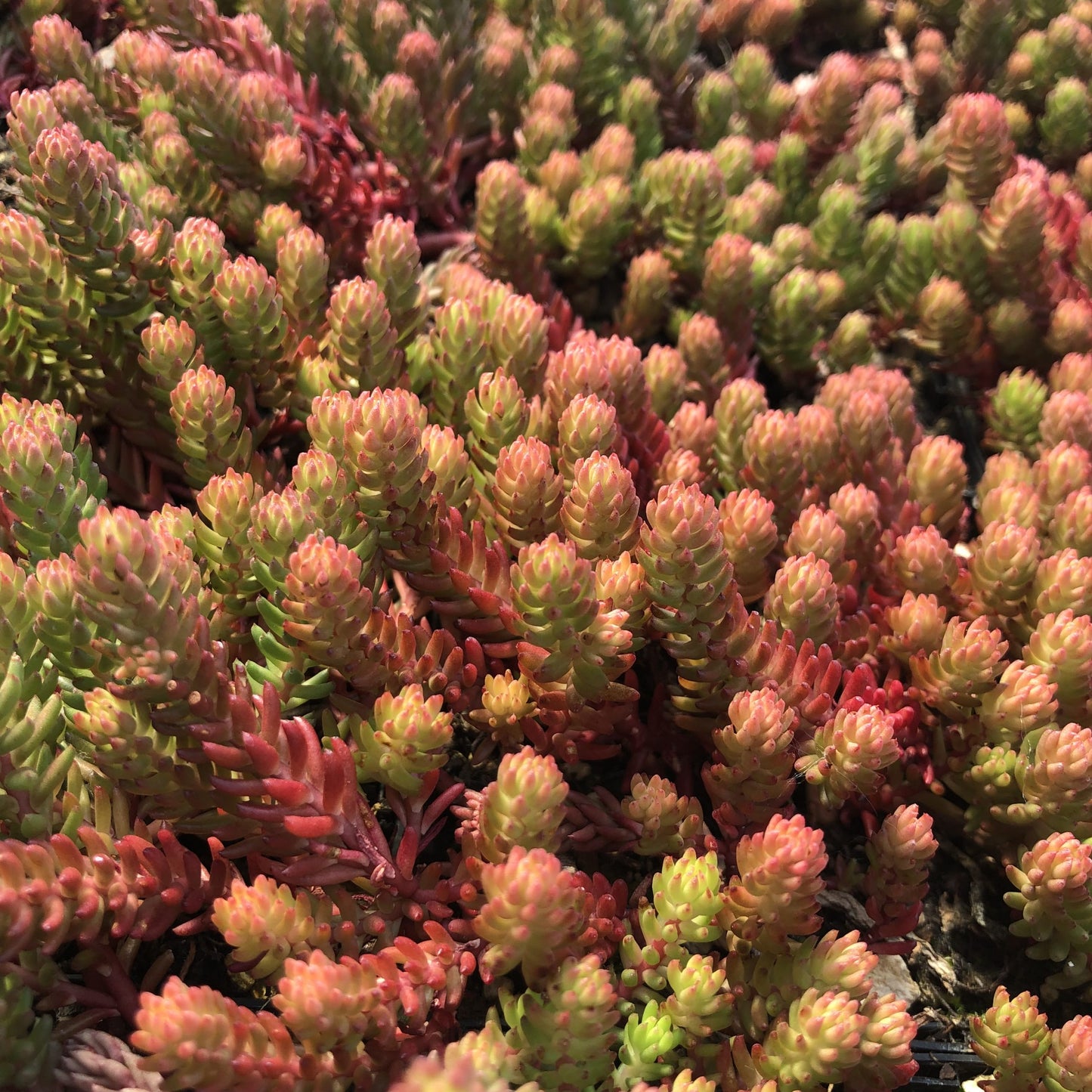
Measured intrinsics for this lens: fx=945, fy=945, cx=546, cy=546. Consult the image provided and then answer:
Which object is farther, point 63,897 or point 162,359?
point 162,359

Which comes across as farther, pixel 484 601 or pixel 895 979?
pixel 895 979

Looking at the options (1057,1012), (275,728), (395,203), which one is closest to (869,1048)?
(1057,1012)

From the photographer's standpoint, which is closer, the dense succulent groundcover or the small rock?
the dense succulent groundcover

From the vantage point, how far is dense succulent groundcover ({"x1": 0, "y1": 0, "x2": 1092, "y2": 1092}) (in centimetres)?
116

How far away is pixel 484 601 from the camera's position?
1463mm

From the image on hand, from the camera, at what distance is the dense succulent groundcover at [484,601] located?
1.16 m

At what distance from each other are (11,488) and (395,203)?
54.4 inches

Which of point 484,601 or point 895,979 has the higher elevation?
point 484,601

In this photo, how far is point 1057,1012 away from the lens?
159 centimetres

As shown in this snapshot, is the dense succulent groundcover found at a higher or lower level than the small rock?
higher

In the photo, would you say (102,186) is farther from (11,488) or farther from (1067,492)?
(1067,492)

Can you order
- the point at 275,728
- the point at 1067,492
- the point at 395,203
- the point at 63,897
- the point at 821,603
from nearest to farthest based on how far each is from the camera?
the point at 63,897, the point at 275,728, the point at 821,603, the point at 1067,492, the point at 395,203

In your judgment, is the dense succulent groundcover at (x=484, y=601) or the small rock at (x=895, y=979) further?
the small rock at (x=895, y=979)

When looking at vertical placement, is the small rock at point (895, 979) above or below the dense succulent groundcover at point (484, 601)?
below
